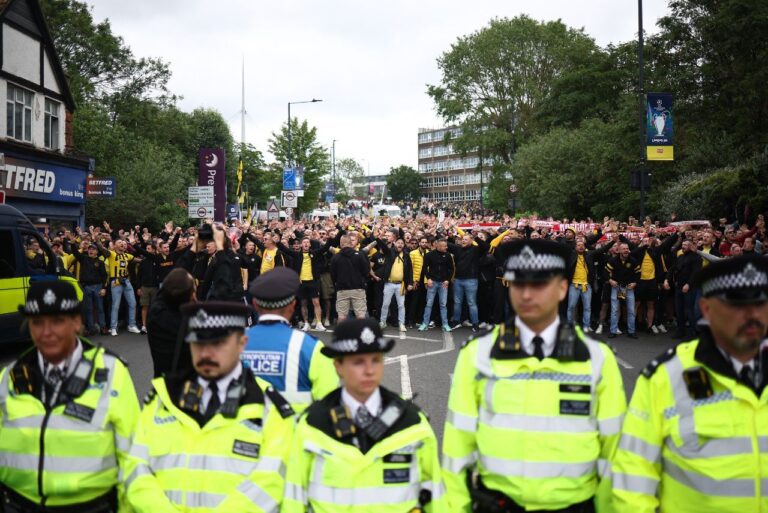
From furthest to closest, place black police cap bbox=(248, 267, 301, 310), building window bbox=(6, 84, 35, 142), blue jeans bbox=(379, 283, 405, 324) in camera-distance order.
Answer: building window bbox=(6, 84, 35, 142), blue jeans bbox=(379, 283, 405, 324), black police cap bbox=(248, 267, 301, 310)

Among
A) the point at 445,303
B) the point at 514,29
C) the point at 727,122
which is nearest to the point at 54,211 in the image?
the point at 445,303

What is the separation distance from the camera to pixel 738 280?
103 inches

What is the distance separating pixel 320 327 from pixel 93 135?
80.5 ft

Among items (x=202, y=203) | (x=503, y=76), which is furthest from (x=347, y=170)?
(x=202, y=203)

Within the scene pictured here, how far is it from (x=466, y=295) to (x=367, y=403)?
11349 mm

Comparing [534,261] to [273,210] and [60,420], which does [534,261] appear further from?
[273,210]

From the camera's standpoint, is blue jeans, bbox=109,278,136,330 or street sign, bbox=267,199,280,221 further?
street sign, bbox=267,199,280,221

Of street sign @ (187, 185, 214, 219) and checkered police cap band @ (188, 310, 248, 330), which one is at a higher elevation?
street sign @ (187, 185, 214, 219)

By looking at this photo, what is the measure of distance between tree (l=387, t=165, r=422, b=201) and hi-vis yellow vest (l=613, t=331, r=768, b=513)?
454ft

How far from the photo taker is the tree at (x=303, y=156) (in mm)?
42594

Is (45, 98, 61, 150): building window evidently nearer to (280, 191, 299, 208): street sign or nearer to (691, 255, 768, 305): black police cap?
(280, 191, 299, 208): street sign

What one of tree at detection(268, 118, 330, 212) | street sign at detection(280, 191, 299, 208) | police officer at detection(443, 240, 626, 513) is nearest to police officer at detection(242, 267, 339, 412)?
police officer at detection(443, 240, 626, 513)

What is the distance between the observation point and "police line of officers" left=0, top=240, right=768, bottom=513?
2605 mm

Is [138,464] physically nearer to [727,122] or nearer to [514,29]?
[727,122]
